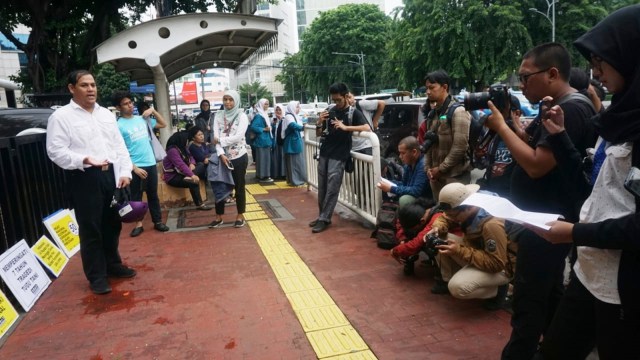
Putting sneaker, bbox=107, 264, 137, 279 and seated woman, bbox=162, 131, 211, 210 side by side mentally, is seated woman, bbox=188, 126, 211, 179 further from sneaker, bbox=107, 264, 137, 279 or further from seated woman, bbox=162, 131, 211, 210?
sneaker, bbox=107, 264, 137, 279

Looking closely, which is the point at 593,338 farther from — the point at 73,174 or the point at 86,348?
the point at 73,174

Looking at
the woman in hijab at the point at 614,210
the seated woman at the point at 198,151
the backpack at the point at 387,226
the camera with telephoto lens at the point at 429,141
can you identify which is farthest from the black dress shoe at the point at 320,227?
the woman in hijab at the point at 614,210

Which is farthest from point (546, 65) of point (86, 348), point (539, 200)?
point (86, 348)

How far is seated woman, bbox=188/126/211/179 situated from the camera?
7375 millimetres

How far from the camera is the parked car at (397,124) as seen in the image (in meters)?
9.29

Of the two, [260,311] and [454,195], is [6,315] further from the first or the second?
[454,195]

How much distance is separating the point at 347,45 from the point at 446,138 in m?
44.5

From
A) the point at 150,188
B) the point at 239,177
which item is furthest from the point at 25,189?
the point at 239,177

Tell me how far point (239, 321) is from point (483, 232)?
1829mm

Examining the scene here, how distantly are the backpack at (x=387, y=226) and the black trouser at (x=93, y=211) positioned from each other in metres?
2.50

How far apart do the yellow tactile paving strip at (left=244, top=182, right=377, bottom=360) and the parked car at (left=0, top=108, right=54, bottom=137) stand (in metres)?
2.98

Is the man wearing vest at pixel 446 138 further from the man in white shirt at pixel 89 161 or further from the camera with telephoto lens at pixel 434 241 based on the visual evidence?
the man in white shirt at pixel 89 161

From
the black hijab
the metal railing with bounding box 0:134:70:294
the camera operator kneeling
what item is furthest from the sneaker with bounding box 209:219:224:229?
the black hijab

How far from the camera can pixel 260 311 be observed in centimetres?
361
